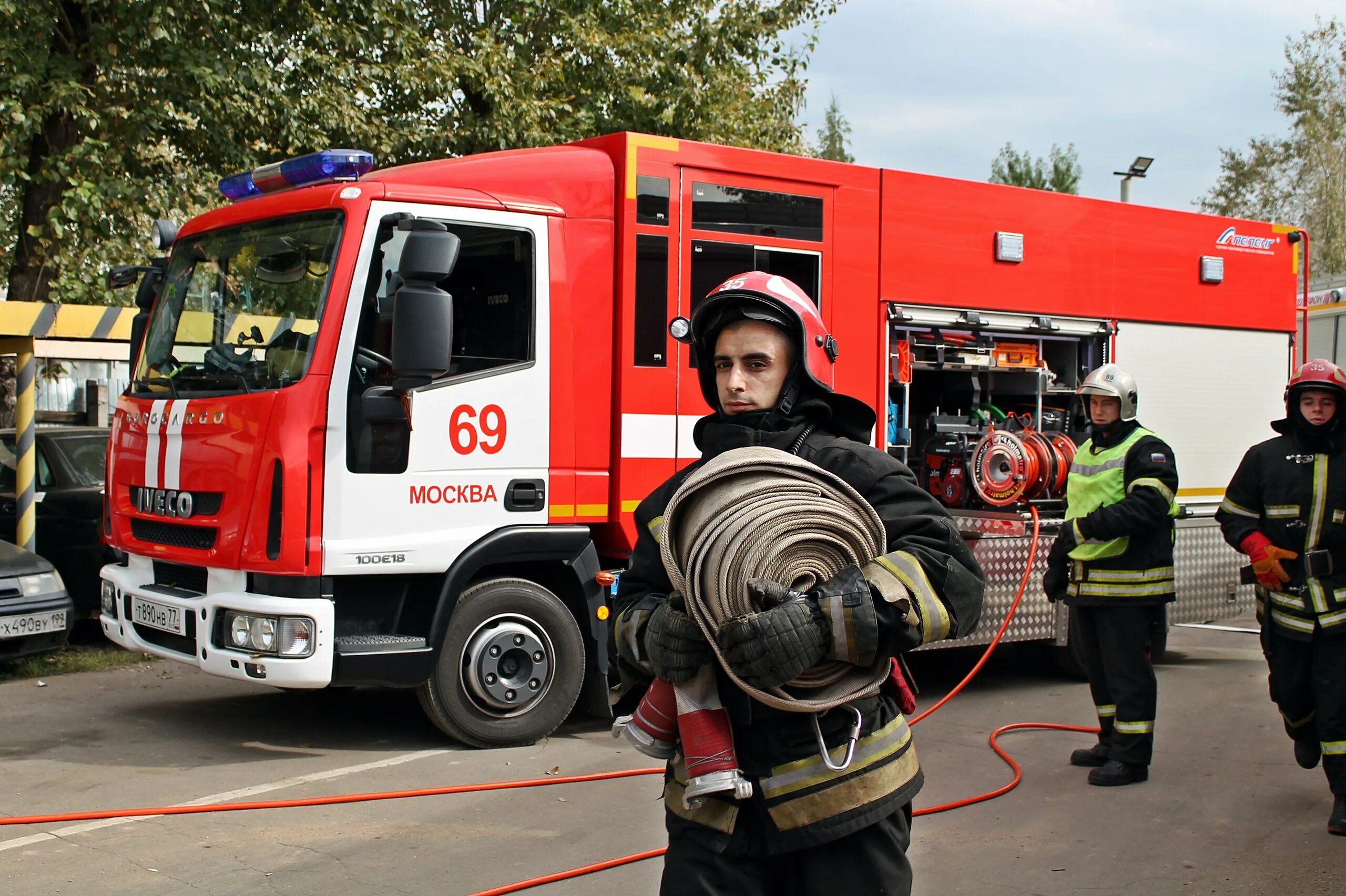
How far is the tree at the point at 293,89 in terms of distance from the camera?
10.5 meters

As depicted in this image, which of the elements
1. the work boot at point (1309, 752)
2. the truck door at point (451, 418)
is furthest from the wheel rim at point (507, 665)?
the work boot at point (1309, 752)

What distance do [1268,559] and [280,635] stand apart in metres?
4.45

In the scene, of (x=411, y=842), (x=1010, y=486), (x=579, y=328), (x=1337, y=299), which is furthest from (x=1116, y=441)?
(x=1337, y=299)

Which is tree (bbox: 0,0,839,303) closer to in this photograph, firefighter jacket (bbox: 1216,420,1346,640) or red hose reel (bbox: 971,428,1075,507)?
red hose reel (bbox: 971,428,1075,507)

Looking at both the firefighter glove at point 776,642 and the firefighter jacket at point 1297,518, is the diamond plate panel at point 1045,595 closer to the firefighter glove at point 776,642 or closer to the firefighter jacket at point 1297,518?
the firefighter jacket at point 1297,518

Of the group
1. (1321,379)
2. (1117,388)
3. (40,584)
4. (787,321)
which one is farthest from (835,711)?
(40,584)

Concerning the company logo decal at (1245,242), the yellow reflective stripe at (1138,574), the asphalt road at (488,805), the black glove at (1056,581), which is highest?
the company logo decal at (1245,242)

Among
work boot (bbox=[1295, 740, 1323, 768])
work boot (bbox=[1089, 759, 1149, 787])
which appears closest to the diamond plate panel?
work boot (bbox=[1089, 759, 1149, 787])

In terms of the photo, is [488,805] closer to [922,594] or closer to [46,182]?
[922,594]

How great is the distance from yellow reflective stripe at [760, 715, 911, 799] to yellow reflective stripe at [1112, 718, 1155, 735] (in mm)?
3962

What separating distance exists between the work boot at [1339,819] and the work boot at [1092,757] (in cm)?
113

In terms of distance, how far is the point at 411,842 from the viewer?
5.05 metres

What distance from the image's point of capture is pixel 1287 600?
5617mm

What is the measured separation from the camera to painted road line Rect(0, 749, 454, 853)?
5.02m
